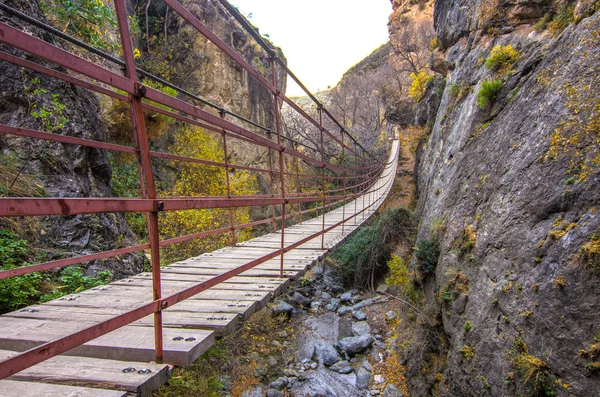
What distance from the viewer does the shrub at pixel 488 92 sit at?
4.34 metres

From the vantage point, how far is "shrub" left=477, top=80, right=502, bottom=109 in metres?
4.34

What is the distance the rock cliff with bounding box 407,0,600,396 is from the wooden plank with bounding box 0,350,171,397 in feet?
8.46

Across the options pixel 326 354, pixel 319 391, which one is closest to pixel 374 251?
pixel 326 354

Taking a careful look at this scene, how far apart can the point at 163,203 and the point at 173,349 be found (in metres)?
0.58

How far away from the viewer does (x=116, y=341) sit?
4.39ft

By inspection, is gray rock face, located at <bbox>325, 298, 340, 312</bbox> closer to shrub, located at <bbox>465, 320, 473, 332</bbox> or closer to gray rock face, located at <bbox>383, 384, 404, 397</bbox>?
gray rock face, located at <bbox>383, 384, 404, 397</bbox>

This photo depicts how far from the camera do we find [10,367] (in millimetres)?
753

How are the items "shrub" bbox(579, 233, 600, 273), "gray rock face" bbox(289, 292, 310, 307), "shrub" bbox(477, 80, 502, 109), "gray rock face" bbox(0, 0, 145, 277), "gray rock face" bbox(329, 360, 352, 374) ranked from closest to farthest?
"shrub" bbox(579, 233, 600, 273) < "gray rock face" bbox(0, 0, 145, 277) < "shrub" bbox(477, 80, 502, 109) < "gray rock face" bbox(329, 360, 352, 374) < "gray rock face" bbox(289, 292, 310, 307)

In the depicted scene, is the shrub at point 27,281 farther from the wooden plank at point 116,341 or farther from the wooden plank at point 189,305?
the wooden plank at point 116,341

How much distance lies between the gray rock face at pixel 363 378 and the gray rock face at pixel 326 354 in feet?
1.48

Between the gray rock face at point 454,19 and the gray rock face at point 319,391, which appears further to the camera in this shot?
the gray rock face at point 454,19

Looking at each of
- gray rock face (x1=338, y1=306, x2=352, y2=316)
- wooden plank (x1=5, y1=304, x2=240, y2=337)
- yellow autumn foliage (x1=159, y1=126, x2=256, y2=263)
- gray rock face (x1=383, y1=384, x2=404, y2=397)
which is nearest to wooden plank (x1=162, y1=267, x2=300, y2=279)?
wooden plank (x1=5, y1=304, x2=240, y2=337)

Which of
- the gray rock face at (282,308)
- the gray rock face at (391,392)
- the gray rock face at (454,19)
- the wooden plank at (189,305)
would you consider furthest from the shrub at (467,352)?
the gray rock face at (454,19)

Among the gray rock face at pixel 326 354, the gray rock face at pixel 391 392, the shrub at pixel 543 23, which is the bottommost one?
the gray rock face at pixel 391 392
